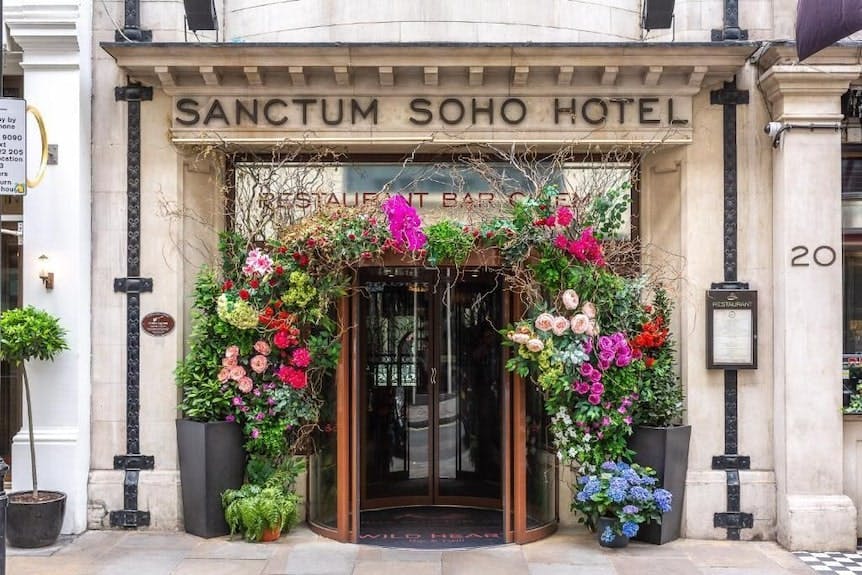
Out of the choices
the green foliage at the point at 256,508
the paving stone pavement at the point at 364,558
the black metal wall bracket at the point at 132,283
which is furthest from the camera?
the black metal wall bracket at the point at 132,283

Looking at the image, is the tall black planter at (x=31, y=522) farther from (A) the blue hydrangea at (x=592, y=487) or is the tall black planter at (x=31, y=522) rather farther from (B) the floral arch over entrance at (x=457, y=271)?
(A) the blue hydrangea at (x=592, y=487)

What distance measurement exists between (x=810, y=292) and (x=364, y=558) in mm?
4877

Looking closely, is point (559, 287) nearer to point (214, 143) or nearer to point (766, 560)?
point (766, 560)

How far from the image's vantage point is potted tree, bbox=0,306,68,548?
7.30 meters

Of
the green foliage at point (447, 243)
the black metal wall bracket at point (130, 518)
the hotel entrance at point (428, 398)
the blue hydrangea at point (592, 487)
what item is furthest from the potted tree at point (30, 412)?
the blue hydrangea at point (592, 487)

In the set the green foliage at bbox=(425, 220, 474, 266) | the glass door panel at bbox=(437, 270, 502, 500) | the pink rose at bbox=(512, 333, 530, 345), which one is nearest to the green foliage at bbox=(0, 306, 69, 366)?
the green foliage at bbox=(425, 220, 474, 266)

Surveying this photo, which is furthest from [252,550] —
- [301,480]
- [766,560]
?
[766,560]

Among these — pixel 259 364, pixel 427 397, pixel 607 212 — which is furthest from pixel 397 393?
pixel 607 212

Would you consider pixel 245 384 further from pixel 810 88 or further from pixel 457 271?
pixel 810 88

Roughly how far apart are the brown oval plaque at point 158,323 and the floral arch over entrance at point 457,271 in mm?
362

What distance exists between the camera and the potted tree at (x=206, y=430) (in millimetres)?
7820

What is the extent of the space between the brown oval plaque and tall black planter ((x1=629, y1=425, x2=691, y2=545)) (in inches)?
185

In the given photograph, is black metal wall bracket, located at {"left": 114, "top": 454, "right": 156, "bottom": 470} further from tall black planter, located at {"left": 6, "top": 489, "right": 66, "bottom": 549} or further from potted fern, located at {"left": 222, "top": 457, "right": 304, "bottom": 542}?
potted fern, located at {"left": 222, "top": 457, "right": 304, "bottom": 542}

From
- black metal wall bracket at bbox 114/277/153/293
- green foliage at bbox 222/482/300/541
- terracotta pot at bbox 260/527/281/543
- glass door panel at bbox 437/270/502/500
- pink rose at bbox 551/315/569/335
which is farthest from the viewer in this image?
glass door panel at bbox 437/270/502/500
